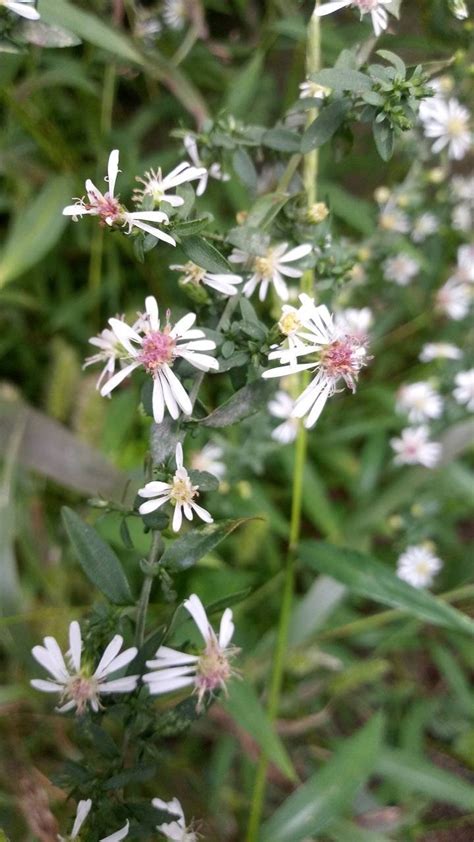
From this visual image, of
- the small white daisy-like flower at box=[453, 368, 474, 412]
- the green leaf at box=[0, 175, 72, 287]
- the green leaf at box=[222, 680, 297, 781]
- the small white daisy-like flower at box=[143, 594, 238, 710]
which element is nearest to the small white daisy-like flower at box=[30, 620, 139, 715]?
the small white daisy-like flower at box=[143, 594, 238, 710]

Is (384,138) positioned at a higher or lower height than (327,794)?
higher

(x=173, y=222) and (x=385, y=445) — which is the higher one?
(x=385, y=445)

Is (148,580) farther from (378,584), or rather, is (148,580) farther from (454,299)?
(454,299)

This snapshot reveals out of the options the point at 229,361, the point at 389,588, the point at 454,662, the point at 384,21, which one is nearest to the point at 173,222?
the point at 229,361

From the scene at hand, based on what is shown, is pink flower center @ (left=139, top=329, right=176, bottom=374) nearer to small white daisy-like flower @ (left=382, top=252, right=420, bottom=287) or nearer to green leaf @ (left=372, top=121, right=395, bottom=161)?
green leaf @ (left=372, top=121, right=395, bottom=161)

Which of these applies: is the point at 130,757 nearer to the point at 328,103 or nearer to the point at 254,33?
the point at 328,103

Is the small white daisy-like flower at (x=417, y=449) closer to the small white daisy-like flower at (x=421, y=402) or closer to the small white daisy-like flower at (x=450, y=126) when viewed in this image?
the small white daisy-like flower at (x=421, y=402)

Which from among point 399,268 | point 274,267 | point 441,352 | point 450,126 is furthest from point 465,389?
point 274,267

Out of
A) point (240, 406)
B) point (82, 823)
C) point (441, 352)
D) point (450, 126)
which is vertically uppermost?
point (450, 126)
